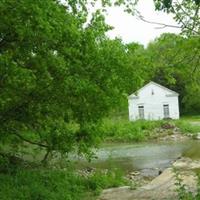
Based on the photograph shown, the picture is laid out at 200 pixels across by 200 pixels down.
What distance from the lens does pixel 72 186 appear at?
1481 centimetres

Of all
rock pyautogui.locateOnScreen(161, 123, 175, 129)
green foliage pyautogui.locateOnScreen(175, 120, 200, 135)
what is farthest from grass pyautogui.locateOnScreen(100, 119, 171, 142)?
green foliage pyautogui.locateOnScreen(175, 120, 200, 135)

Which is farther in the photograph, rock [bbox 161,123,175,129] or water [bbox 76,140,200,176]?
rock [bbox 161,123,175,129]

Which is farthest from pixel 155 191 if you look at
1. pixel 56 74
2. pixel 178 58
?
pixel 178 58

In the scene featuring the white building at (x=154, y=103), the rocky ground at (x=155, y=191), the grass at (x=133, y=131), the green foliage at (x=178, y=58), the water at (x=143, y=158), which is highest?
the white building at (x=154, y=103)

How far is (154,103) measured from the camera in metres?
60.3

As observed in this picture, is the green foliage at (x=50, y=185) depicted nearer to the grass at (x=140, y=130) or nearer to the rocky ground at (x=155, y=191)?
the rocky ground at (x=155, y=191)

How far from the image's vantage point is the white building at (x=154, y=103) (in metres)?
59.8

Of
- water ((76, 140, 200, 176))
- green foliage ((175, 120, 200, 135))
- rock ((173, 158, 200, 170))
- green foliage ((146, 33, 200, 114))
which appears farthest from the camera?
green foliage ((175, 120, 200, 135))

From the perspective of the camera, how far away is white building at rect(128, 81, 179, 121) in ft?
196

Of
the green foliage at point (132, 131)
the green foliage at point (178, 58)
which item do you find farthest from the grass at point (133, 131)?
the green foliage at point (178, 58)

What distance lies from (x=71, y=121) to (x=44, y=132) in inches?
39.7

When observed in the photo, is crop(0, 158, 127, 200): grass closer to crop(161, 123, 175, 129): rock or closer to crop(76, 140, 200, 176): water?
crop(76, 140, 200, 176): water

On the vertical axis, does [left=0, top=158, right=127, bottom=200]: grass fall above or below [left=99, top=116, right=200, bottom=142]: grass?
below

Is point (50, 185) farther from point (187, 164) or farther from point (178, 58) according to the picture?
point (187, 164)
